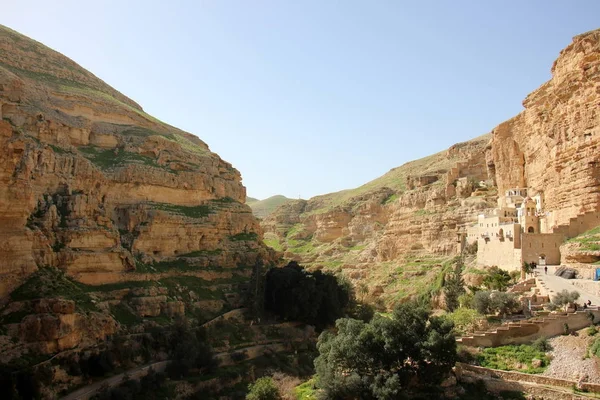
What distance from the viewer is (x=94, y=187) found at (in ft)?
111

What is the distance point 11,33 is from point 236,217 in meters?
23.4

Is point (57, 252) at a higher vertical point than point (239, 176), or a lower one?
lower

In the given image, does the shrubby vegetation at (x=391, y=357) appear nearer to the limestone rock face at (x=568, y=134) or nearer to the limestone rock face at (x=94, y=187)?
the limestone rock face at (x=94, y=187)

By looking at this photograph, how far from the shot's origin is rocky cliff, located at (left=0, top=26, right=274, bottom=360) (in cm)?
2483

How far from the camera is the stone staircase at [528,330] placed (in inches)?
897

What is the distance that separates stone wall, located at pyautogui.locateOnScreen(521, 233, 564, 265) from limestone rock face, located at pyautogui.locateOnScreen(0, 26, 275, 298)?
2013 centimetres

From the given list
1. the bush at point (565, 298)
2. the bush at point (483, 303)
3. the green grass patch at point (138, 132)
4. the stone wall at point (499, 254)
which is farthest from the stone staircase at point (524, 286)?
the green grass patch at point (138, 132)

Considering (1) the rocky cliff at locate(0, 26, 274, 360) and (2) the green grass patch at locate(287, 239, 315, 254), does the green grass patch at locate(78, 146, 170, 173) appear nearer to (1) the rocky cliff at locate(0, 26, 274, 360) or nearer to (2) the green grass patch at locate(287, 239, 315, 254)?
(1) the rocky cliff at locate(0, 26, 274, 360)

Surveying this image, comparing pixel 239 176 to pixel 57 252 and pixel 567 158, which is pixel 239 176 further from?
pixel 567 158

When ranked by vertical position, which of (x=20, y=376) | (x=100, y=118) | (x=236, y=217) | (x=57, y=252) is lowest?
(x=20, y=376)

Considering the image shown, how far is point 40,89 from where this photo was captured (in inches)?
1462

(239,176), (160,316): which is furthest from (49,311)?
(239,176)

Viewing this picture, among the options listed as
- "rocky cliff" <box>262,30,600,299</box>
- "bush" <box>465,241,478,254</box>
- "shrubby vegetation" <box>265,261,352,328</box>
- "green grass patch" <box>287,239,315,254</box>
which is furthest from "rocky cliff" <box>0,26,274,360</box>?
"green grass patch" <box>287,239,315,254</box>

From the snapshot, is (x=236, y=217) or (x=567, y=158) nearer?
(x=567, y=158)
